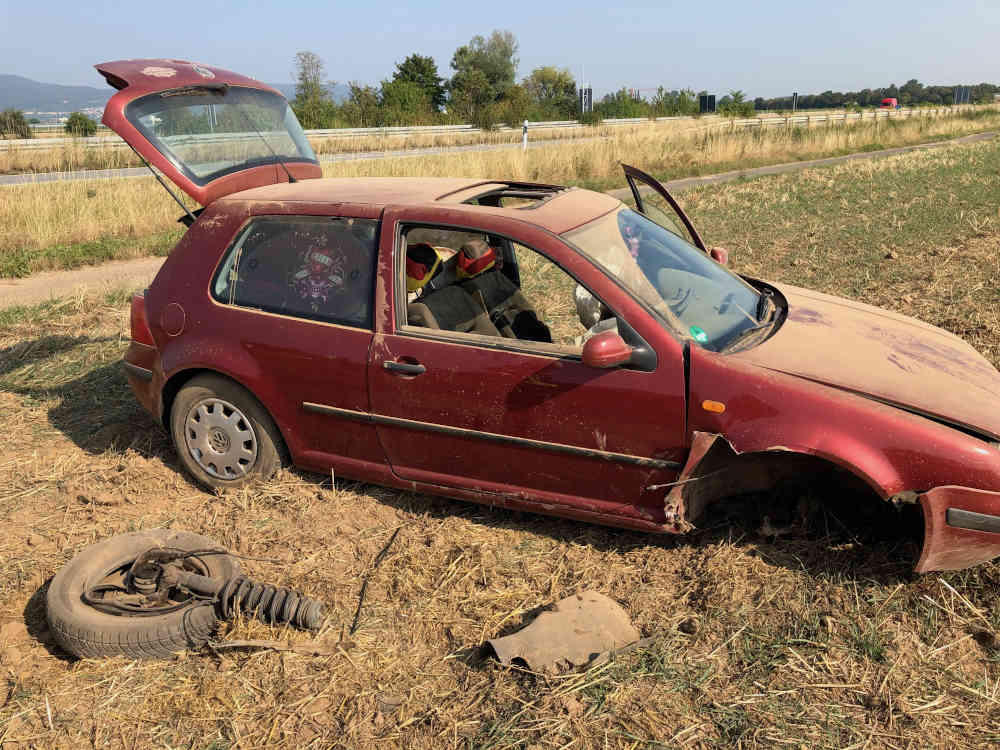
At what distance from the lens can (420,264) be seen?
4.55m

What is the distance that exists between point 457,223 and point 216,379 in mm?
1708

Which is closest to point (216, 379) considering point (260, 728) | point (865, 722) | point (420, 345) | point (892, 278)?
point (420, 345)

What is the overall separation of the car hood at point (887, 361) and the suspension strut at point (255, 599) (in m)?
2.22

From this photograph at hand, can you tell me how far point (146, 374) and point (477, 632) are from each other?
2.66m

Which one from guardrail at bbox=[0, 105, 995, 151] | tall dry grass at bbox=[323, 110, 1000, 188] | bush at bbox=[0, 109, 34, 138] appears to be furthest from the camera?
bush at bbox=[0, 109, 34, 138]

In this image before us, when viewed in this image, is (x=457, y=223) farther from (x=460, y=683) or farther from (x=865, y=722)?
(x=865, y=722)

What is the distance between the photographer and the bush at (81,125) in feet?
113

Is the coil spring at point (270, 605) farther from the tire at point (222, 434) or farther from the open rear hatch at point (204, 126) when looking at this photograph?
the open rear hatch at point (204, 126)

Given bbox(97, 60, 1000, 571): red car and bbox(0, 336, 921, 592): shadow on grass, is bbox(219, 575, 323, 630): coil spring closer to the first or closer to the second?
bbox(97, 60, 1000, 571): red car

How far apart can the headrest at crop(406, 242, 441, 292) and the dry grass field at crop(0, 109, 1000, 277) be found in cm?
968

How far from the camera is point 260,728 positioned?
3111mm

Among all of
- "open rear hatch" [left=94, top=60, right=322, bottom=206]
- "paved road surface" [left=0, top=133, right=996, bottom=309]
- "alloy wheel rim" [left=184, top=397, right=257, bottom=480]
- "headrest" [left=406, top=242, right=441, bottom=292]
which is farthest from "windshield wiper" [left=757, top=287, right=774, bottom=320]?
"paved road surface" [left=0, top=133, right=996, bottom=309]

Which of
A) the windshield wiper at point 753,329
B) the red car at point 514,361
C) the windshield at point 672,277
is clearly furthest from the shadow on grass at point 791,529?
the windshield at point 672,277

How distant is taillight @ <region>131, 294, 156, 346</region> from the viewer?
4949 millimetres
